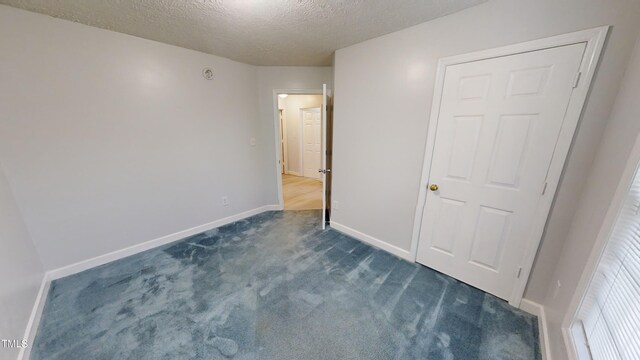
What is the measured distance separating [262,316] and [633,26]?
2.89 m

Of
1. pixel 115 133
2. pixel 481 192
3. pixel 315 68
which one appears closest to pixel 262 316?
pixel 481 192

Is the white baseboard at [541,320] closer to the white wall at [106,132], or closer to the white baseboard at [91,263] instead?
the white baseboard at [91,263]

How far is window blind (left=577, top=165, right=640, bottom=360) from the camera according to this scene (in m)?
0.77

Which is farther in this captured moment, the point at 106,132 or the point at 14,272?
the point at 106,132

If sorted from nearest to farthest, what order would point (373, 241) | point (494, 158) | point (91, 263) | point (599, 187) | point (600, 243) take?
point (600, 243) → point (599, 187) → point (494, 158) → point (91, 263) → point (373, 241)

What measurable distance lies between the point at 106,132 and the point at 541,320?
13.3ft

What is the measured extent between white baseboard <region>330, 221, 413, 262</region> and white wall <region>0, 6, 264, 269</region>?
1801mm

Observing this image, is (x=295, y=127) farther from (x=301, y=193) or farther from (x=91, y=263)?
(x=91, y=263)

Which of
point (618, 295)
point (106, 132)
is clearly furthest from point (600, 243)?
point (106, 132)

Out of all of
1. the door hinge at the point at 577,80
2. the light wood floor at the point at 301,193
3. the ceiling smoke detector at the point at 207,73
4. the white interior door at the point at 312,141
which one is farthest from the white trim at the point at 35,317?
the white interior door at the point at 312,141

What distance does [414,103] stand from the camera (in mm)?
1993

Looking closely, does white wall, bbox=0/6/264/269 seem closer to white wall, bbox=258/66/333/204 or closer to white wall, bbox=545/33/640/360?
white wall, bbox=258/66/333/204

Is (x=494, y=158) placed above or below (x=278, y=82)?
below

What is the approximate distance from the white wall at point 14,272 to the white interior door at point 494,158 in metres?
3.05
